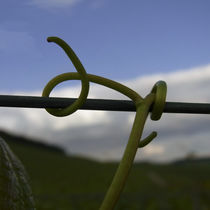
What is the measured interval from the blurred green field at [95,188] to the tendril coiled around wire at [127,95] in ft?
10.4

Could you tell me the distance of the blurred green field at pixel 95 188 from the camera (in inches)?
266

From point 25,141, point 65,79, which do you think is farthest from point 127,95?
point 25,141

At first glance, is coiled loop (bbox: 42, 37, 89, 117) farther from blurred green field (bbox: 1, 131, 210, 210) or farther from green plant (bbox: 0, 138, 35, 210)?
blurred green field (bbox: 1, 131, 210, 210)

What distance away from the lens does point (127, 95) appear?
335 millimetres

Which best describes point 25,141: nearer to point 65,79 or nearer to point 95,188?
point 95,188

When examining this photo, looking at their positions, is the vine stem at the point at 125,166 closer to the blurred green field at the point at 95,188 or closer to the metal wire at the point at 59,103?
the metal wire at the point at 59,103

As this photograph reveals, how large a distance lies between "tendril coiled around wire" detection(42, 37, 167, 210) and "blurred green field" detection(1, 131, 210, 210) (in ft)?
10.4

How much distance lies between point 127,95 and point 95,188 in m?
9.87

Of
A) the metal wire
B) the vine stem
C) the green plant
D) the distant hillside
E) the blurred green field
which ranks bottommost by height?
the distant hillside

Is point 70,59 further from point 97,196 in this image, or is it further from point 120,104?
point 97,196

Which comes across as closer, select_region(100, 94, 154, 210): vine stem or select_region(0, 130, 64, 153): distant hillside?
select_region(100, 94, 154, 210): vine stem

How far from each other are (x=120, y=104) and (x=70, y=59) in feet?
0.24

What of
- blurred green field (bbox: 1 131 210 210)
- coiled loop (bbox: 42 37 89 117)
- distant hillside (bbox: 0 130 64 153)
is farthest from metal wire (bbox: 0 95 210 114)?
distant hillside (bbox: 0 130 64 153)

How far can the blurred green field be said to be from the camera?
675 centimetres
